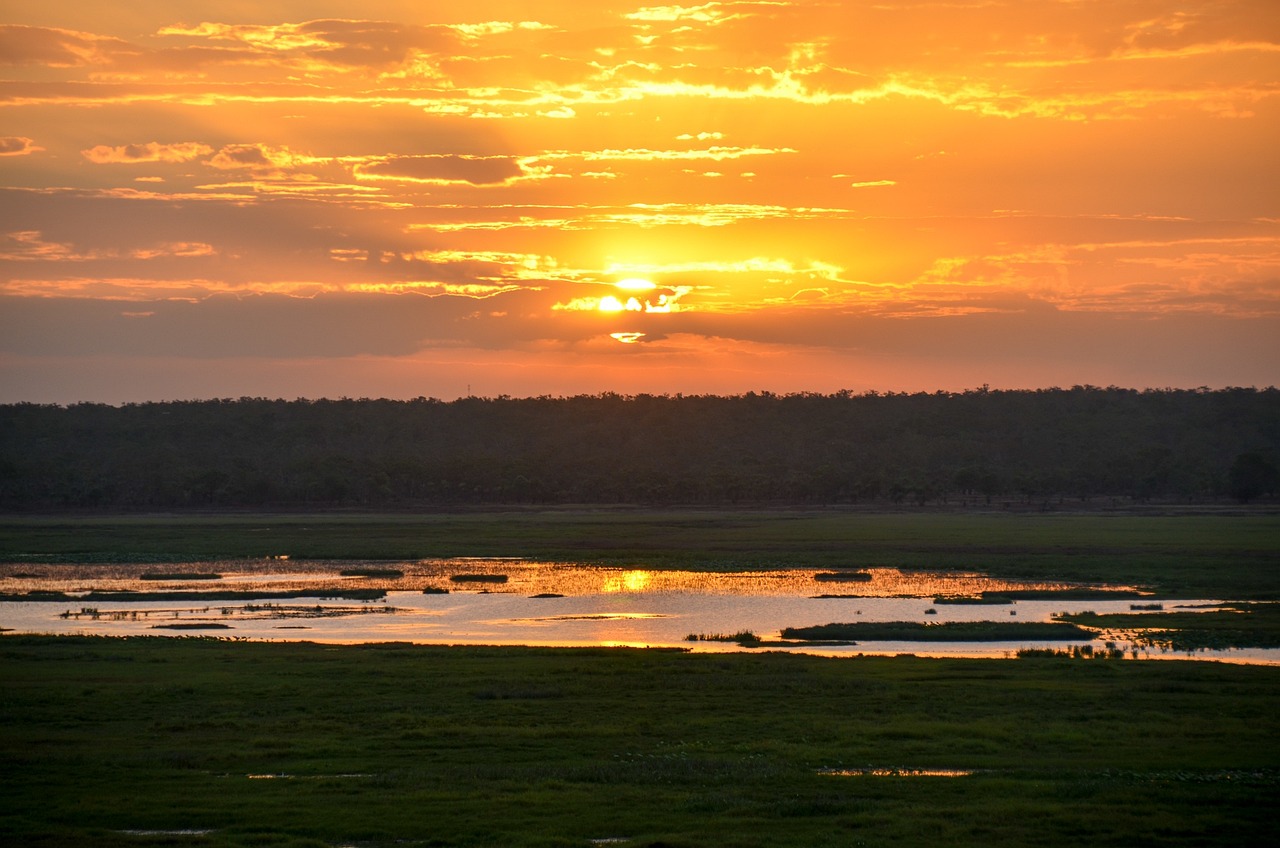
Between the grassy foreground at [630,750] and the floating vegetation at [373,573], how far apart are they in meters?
37.5

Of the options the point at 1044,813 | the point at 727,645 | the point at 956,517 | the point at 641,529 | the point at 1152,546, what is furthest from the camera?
the point at 956,517

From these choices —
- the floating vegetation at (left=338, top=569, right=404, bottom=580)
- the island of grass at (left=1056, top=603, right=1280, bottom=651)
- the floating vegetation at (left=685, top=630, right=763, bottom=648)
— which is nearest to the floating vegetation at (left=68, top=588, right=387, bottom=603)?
the floating vegetation at (left=338, top=569, right=404, bottom=580)

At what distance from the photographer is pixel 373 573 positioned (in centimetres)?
7944

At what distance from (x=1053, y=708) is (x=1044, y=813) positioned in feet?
34.3

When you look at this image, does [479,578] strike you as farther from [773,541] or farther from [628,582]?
[773,541]

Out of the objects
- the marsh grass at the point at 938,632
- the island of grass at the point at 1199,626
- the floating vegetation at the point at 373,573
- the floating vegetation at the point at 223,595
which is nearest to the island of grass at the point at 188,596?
the floating vegetation at the point at 223,595

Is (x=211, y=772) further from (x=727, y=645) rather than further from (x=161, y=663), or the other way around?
(x=727, y=645)

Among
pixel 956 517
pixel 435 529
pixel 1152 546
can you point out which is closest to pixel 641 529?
pixel 435 529

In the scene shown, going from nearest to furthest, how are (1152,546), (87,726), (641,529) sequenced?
(87,726)
(1152,546)
(641,529)

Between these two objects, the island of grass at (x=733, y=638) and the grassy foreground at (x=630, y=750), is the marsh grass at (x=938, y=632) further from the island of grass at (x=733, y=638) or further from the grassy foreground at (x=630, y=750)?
the grassy foreground at (x=630, y=750)

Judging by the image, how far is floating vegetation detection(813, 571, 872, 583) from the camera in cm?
7412

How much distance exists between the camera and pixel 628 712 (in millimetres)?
30953

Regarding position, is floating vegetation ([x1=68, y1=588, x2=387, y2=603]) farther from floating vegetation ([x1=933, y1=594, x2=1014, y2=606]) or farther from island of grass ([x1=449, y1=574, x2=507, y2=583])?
floating vegetation ([x1=933, y1=594, x2=1014, y2=606])

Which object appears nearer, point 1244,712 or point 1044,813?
point 1044,813
